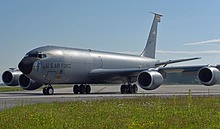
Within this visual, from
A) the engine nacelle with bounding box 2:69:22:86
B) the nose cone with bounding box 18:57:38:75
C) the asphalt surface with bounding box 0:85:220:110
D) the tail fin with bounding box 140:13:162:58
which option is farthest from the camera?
the tail fin with bounding box 140:13:162:58

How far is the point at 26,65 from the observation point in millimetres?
30078

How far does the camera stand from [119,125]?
9.24 m

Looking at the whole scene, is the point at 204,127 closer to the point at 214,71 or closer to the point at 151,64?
the point at 214,71

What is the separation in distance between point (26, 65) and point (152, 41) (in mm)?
20796

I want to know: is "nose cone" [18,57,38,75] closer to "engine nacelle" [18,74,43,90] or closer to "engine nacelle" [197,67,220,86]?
"engine nacelle" [18,74,43,90]

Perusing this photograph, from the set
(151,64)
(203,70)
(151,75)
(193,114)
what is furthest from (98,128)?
(151,64)

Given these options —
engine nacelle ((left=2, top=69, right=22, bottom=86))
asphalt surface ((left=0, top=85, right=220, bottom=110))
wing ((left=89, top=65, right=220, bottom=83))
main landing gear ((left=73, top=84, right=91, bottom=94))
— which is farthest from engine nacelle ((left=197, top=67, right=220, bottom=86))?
engine nacelle ((left=2, top=69, right=22, bottom=86))

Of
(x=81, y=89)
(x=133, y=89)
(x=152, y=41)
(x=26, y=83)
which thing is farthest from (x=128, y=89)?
(x=152, y=41)

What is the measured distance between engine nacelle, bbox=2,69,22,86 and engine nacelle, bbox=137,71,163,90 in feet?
36.4

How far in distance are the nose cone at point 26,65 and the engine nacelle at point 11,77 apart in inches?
213

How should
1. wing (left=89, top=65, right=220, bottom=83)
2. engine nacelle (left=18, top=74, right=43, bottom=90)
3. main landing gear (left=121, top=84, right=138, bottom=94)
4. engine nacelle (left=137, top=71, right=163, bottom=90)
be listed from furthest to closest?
1. engine nacelle (left=18, top=74, right=43, bottom=90)
2. main landing gear (left=121, top=84, right=138, bottom=94)
3. wing (left=89, top=65, right=220, bottom=83)
4. engine nacelle (left=137, top=71, right=163, bottom=90)

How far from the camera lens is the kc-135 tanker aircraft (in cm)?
3047

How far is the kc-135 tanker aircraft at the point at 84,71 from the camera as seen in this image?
3047cm

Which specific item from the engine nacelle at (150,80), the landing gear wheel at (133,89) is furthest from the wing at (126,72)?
the engine nacelle at (150,80)
